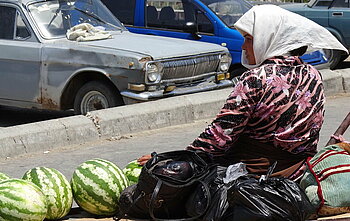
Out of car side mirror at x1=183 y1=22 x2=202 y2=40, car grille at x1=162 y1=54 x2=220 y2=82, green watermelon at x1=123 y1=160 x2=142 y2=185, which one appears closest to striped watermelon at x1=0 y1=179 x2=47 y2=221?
green watermelon at x1=123 y1=160 x2=142 y2=185

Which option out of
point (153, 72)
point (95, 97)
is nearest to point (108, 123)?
point (153, 72)

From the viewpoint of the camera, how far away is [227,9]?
13.0 metres

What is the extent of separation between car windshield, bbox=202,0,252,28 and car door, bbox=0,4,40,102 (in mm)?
3588

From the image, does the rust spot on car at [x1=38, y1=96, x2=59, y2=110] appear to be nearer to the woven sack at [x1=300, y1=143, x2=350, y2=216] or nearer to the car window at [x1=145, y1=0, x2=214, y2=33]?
the car window at [x1=145, y1=0, x2=214, y2=33]

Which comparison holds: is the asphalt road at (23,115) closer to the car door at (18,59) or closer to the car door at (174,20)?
the car door at (18,59)

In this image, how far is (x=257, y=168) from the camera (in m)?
4.59

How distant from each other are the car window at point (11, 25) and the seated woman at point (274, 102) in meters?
6.49

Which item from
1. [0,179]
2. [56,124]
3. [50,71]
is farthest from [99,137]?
[0,179]

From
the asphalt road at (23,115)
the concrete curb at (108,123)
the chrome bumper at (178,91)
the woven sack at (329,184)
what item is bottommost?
the asphalt road at (23,115)

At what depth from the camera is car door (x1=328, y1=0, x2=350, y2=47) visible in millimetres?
15594

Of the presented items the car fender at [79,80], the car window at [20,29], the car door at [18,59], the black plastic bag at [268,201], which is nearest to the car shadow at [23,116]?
the car door at [18,59]

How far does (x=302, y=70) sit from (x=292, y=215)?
953 mm

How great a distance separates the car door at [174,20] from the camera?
12750 mm

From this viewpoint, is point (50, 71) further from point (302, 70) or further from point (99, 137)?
point (302, 70)
